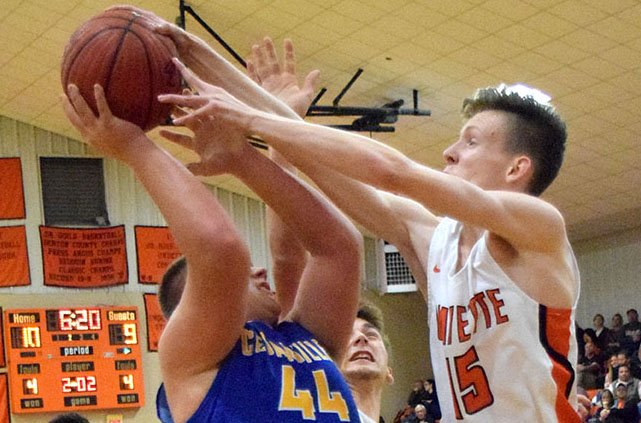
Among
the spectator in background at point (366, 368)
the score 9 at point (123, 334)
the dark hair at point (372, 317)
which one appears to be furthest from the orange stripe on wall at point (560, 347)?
the score 9 at point (123, 334)

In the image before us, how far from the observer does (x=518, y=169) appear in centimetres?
309

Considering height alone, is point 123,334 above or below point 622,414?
above

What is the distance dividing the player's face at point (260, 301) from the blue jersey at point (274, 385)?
0.28ft

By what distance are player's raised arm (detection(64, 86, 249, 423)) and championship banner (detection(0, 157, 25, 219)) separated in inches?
502

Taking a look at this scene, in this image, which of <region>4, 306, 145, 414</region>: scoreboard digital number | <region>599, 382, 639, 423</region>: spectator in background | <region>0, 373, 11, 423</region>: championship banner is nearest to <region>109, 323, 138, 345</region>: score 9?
<region>4, 306, 145, 414</region>: scoreboard digital number

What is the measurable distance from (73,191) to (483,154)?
13.0 metres

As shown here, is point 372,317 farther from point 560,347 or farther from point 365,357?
point 560,347

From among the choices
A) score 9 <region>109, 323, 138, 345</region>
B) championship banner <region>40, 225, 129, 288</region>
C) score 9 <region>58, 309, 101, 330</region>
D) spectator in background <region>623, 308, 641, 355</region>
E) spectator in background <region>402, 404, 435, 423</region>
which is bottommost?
spectator in background <region>402, 404, 435, 423</region>

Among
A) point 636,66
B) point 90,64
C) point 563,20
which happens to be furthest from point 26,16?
point 90,64

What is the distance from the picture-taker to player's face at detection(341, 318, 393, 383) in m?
4.10

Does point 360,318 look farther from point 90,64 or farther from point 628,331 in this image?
point 628,331

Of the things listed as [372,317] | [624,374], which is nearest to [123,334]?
[624,374]

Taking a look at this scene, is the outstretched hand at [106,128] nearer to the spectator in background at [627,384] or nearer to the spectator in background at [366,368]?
the spectator in background at [366,368]

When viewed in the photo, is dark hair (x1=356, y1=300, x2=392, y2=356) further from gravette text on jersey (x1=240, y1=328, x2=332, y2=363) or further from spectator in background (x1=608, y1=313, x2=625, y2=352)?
spectator in background (x1=608, y1=313, x2=625, y2=352)
